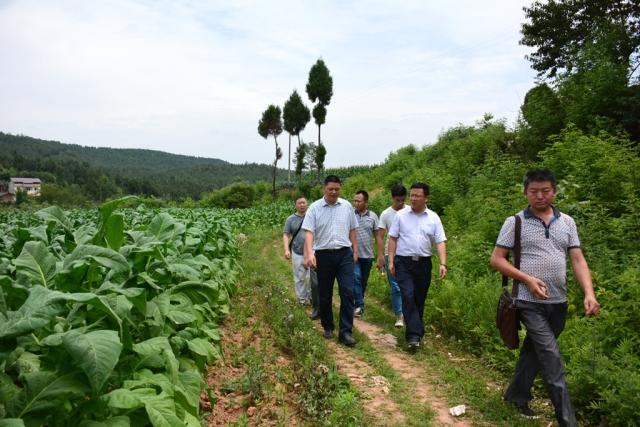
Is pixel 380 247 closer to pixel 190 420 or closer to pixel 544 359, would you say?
pixel 544 359

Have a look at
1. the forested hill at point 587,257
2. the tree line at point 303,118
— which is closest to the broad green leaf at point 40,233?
the forested hill at point 587,257

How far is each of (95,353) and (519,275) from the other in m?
3.06

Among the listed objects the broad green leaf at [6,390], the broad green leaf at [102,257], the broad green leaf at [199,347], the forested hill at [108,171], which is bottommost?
the broad green leaf at [199,347]

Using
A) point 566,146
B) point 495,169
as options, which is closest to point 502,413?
point 566,146

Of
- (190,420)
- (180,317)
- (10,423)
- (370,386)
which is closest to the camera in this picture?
(10,423)

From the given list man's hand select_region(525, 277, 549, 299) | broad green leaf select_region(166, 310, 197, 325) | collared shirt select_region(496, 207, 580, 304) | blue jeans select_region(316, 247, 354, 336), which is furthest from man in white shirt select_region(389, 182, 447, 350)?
broad green leaf select_region(166, 310, 197, 325)

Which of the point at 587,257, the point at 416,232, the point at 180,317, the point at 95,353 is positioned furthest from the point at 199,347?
the point at 587,257

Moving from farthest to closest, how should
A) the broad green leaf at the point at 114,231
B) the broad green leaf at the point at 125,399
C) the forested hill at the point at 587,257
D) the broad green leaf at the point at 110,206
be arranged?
1. the forested hill at the point at 587,257
2. the broad green leaf at the point at 114,231
3. the broad green leaf at the point at 110,206
4. the broad green leaf at the point at 125,399

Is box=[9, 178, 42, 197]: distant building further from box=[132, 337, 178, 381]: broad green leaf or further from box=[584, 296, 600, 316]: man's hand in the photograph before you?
box=[584, 296, 600, 316]: man's hand

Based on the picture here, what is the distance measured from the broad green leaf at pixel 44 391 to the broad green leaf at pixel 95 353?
0.19 metres

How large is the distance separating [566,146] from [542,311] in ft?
27.9

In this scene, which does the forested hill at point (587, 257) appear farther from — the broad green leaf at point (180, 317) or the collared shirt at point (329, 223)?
the broad green leaf at point (180, 317)

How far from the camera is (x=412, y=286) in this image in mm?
5855

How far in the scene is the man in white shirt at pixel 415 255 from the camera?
230 inches
